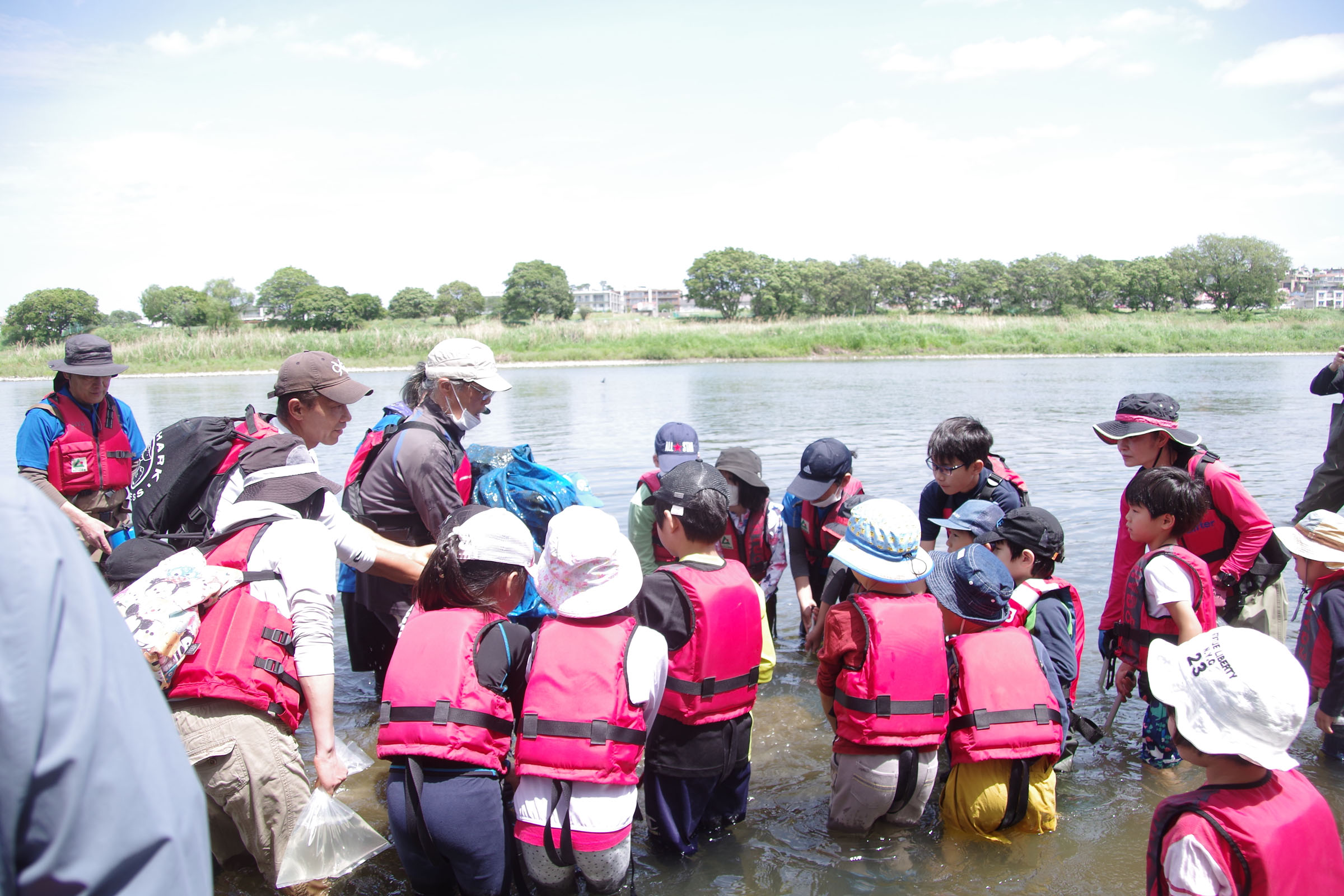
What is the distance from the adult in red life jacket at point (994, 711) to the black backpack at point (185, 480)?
10.2 feet

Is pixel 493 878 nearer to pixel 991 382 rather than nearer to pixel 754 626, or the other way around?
pixel 754 626

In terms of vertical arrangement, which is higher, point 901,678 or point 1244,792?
point 1244,792

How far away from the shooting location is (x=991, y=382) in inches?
1172

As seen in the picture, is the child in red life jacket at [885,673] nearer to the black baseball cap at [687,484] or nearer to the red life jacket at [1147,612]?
the black baseball cap at [687,484]

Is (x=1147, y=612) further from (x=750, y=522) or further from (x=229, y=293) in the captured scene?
(x=229, y=293)

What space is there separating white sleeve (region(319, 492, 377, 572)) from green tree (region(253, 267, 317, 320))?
99.4 meters

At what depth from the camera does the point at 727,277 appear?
94438 millimetres

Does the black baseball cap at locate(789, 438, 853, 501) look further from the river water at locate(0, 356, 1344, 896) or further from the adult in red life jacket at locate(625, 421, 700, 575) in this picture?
the river water at locate(0, 356, 1344, 896)

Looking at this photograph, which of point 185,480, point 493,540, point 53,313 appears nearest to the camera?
point 493,540

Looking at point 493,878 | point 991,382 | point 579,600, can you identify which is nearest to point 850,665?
point 579,600

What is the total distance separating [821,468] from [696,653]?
1772 millimetres

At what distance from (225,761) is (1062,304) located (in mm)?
90879

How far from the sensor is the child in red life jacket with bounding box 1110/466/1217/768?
3.70 meters

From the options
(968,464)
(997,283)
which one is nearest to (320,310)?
(997,283)
